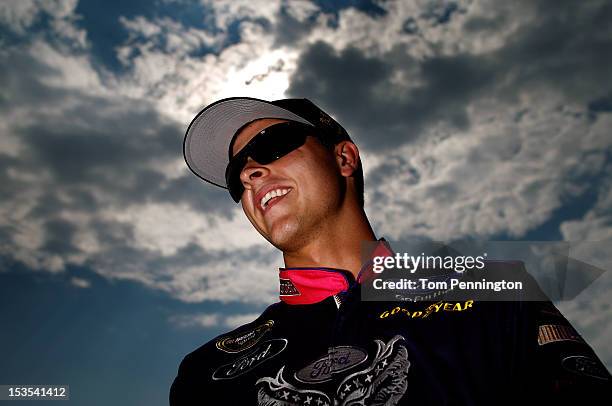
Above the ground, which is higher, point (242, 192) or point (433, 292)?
point (242, 192)

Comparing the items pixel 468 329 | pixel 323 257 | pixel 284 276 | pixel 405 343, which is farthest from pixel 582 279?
pixel 284 276

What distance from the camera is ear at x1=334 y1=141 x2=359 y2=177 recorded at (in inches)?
156

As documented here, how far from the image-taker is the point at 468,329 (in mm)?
2566

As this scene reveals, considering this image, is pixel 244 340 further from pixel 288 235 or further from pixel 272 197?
pixel 272 197

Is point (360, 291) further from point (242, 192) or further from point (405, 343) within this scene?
point (242, 192)

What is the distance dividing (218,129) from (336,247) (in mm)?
1643

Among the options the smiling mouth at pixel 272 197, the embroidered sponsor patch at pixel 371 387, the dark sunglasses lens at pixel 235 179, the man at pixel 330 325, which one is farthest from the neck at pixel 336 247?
the embroidered sponsor patch at pixel 371 387

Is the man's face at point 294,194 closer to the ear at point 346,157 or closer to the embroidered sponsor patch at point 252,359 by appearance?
the ear at point 346,157

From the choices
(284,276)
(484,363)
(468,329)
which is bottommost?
(484,363)

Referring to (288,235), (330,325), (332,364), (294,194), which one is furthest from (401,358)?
(294,194)

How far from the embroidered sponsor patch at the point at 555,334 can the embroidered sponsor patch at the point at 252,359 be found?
1.55m

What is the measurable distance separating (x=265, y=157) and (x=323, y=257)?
0.95 metres

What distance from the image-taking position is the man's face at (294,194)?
3.47 metres

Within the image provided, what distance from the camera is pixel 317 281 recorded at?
3.25 metres
